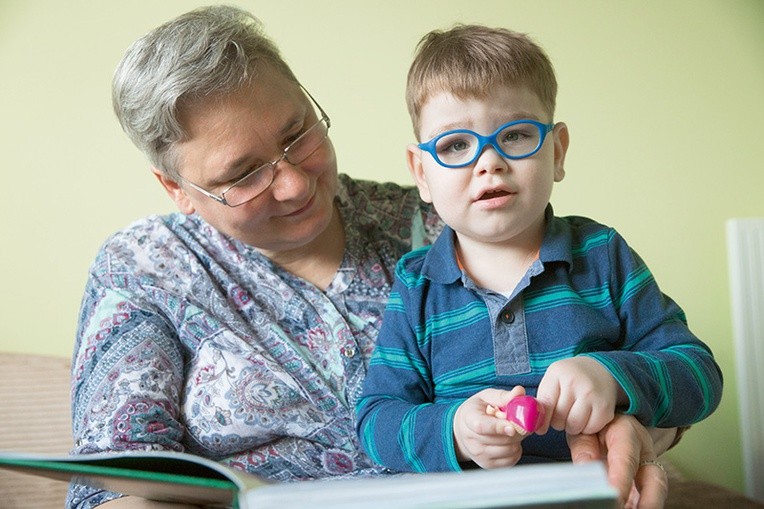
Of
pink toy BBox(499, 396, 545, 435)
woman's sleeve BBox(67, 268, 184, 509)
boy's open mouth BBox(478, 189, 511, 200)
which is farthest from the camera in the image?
woman's sleeve BBox(67, 268, 184, 509)

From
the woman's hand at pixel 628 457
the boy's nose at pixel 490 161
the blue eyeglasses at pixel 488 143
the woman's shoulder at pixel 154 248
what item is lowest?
the woman's hand at pixel 628 457

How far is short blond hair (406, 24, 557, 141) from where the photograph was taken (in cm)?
126

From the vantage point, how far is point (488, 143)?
1.25 meters

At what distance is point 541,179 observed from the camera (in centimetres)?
129

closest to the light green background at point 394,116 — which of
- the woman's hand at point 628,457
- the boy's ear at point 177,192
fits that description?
the boy's ear at point 177,192

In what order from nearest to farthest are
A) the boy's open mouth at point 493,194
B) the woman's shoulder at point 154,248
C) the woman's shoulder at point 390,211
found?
the boy's open mouth at point 493,194, the woman's shoulder at point 154,248, the woman's shoulder at point 390,211

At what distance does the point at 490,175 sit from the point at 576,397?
1.13 ft

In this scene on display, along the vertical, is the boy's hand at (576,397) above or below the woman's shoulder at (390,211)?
Result: below

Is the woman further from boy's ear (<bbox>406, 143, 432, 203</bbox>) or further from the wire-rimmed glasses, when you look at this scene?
boy's ear (<bbox>406, 143, 432, 203</bbox>)

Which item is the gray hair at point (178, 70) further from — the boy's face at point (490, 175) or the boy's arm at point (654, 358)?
the boy's arm at point (654, 358)

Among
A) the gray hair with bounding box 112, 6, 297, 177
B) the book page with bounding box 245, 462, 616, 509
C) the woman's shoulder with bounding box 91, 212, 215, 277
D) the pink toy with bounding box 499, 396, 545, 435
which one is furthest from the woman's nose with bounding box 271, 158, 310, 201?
the book page with bounding box 245, 462, 616, 509

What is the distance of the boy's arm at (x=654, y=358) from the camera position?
1176 mm

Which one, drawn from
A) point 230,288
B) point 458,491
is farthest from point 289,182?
point 458,491

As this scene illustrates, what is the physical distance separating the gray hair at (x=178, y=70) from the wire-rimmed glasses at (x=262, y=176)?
13cm
